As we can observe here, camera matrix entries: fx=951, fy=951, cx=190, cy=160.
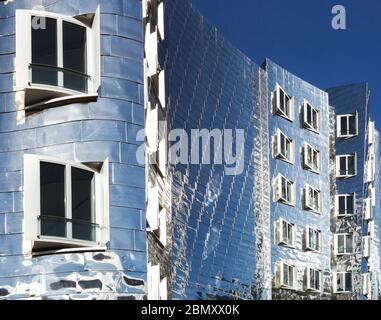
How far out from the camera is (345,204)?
36.5 metres

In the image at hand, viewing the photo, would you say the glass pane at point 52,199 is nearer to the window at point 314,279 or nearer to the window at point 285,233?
the window at point 285,233

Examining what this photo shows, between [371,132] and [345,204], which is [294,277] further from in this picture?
[371,132]

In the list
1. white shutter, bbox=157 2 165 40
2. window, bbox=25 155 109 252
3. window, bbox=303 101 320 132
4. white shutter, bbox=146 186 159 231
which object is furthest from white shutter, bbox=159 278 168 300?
window, bbox=303 101 320 132

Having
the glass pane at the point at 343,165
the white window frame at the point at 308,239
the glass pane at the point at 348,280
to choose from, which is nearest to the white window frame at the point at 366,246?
the glass pane at the point at 348,280

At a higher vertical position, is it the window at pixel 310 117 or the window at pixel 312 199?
the window at pixel 310 117

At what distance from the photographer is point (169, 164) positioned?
1875 cm

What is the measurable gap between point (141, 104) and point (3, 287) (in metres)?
3.72

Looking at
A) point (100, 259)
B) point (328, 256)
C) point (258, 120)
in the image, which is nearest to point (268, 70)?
point (258, 120)

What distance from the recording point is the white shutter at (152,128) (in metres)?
16.5

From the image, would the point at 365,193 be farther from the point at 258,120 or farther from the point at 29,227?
the point at 29,227

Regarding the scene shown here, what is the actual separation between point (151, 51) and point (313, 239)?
47.8ft

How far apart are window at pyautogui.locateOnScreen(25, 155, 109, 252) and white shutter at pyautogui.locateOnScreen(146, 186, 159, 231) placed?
131cm

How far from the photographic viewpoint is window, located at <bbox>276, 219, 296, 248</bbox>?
1103 inches

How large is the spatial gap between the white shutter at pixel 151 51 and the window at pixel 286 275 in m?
11.7
